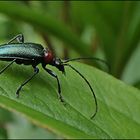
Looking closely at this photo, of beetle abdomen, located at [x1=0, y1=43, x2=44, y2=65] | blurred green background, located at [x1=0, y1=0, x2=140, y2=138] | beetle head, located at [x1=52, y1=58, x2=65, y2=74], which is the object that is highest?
beetle abdomen, located at [x1=0, y1=43, x2=44, y2=65]

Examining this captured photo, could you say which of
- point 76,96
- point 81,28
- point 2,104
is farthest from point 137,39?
point 2,104

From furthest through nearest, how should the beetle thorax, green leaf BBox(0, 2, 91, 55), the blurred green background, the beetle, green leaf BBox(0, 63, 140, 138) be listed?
the blurred green background < green leaf BBox(0, 2, 91, 55) < the beetle thorax < the beetle < green leaf BBox(0, 63, 140, 138)

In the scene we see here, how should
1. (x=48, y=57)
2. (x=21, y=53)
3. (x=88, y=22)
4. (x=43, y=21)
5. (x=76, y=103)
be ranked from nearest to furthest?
(x=76, y=103)
(x=21, y=53)
(x=48, y=57)
(x=43, y=21)
(x=88, y=22)

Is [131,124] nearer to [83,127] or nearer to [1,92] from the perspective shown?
[83,127]

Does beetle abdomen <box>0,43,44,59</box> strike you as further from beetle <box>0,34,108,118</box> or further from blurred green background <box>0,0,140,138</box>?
blurred green background <box>0,0,140,138</box>

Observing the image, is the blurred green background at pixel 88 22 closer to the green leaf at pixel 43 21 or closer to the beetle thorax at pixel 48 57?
the green leaf at pixel 43 21

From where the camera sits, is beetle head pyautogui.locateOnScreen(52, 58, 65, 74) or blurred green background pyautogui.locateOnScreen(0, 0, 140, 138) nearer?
beetle head pyautogui.locateOnScreen(52, 58, 65, 74)

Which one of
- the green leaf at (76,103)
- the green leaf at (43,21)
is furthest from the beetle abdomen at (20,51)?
the green leaf at (43,21)

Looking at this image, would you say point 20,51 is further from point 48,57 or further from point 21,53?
point 48,57

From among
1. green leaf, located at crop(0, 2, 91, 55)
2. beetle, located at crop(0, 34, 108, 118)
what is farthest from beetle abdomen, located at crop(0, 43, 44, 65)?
green leaf, located at crop(0, 2, 91, 55)

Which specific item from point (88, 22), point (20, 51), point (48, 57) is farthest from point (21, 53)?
point (88, 22)

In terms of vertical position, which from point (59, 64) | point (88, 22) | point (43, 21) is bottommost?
point (88, 22)
